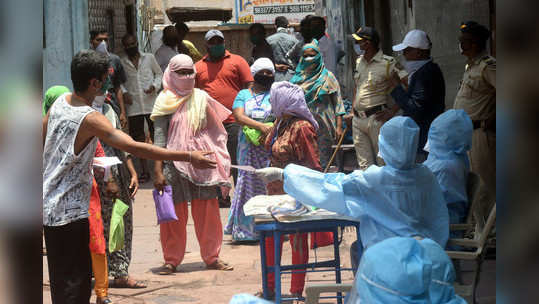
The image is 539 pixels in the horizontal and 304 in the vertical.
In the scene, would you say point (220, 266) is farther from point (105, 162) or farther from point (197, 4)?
point (197, 4)

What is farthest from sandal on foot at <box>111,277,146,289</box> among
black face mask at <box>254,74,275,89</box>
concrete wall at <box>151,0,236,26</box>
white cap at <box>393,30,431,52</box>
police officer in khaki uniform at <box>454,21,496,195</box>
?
concrete wall at <box>151,0,236,26</box>

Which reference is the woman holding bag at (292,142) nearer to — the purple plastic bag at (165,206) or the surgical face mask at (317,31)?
the purple plastic bag at (165,206)

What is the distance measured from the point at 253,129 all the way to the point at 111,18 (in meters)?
9.57

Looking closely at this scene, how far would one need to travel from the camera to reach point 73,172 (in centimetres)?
452

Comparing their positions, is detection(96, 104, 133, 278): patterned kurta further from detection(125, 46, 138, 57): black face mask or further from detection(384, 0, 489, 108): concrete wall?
detection(125, 46, 138, 57): black face mask

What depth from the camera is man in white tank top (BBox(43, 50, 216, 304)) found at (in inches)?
176

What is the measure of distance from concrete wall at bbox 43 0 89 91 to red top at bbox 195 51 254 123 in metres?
1.57

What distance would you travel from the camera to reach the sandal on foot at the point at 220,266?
714 cm

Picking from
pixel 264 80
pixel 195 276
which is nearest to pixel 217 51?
pixel 264 80

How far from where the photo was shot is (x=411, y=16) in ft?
33.4

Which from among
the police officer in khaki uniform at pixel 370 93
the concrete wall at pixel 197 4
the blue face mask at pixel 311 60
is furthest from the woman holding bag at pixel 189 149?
the concrete wall at pixel 197 4
